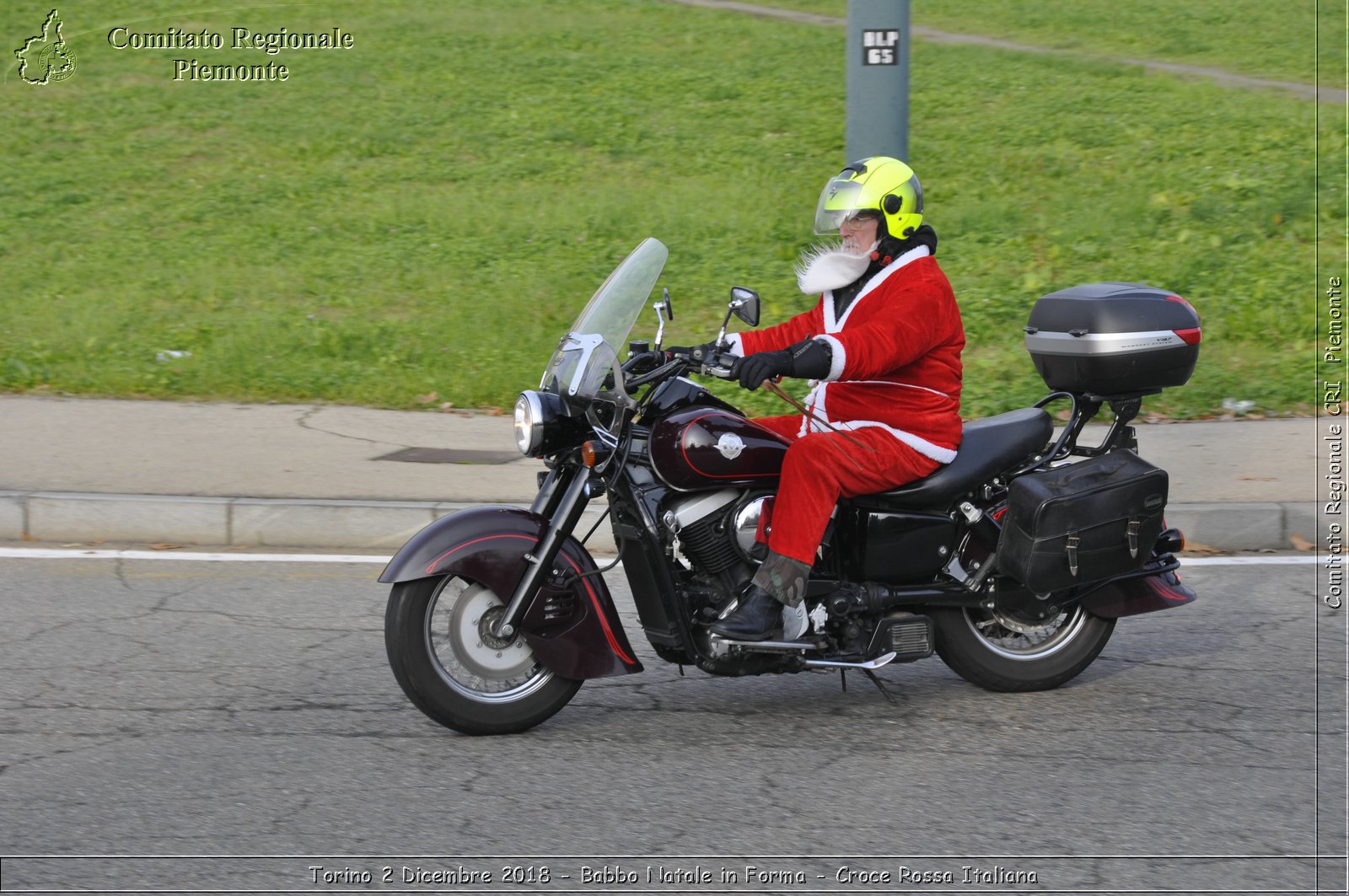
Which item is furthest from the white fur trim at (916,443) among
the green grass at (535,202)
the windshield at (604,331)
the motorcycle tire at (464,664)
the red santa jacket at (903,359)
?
the green grass at (535,202)

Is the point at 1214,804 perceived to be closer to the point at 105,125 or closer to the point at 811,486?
the point at 811,486

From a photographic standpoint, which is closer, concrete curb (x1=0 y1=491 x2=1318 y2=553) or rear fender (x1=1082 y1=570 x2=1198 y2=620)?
rear fender (x1=1082 y1=570 x2=1198 y2=620)

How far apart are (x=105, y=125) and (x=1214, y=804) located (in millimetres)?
13818

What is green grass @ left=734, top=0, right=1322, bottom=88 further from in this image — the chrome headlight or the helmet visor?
the chrome headlight

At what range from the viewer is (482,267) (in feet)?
37.7

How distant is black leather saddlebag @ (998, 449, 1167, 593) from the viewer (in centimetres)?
478

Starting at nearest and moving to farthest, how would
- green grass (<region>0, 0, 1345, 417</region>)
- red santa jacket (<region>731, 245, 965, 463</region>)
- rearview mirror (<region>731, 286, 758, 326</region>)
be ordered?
rearview mirror (<region>731, 286, 758, 326</region>) → red santa jacket (<region>731, 245, 965, 463</region>) → green grass (<region>0, 0, 1345, 417</region>)

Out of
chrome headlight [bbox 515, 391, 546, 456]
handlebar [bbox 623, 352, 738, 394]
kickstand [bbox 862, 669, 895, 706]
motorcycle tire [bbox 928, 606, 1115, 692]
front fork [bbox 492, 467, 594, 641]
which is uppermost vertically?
handlebar [bbox 623, 352, 738, 394]

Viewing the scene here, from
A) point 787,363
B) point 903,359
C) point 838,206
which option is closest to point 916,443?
point 903,359

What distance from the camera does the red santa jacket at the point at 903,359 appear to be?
4609 millimetres

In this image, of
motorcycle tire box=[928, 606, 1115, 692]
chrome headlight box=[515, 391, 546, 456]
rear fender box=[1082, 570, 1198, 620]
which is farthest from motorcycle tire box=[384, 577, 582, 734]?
rear fender box=[1082, 570, 1198, 620]

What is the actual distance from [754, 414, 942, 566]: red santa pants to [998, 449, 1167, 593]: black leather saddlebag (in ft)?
1.34

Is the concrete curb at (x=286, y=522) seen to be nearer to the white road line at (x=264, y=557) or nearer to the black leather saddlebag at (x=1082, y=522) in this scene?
the white road line at (x=264, y=557)

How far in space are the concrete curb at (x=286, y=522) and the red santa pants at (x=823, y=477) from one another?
2542mm
